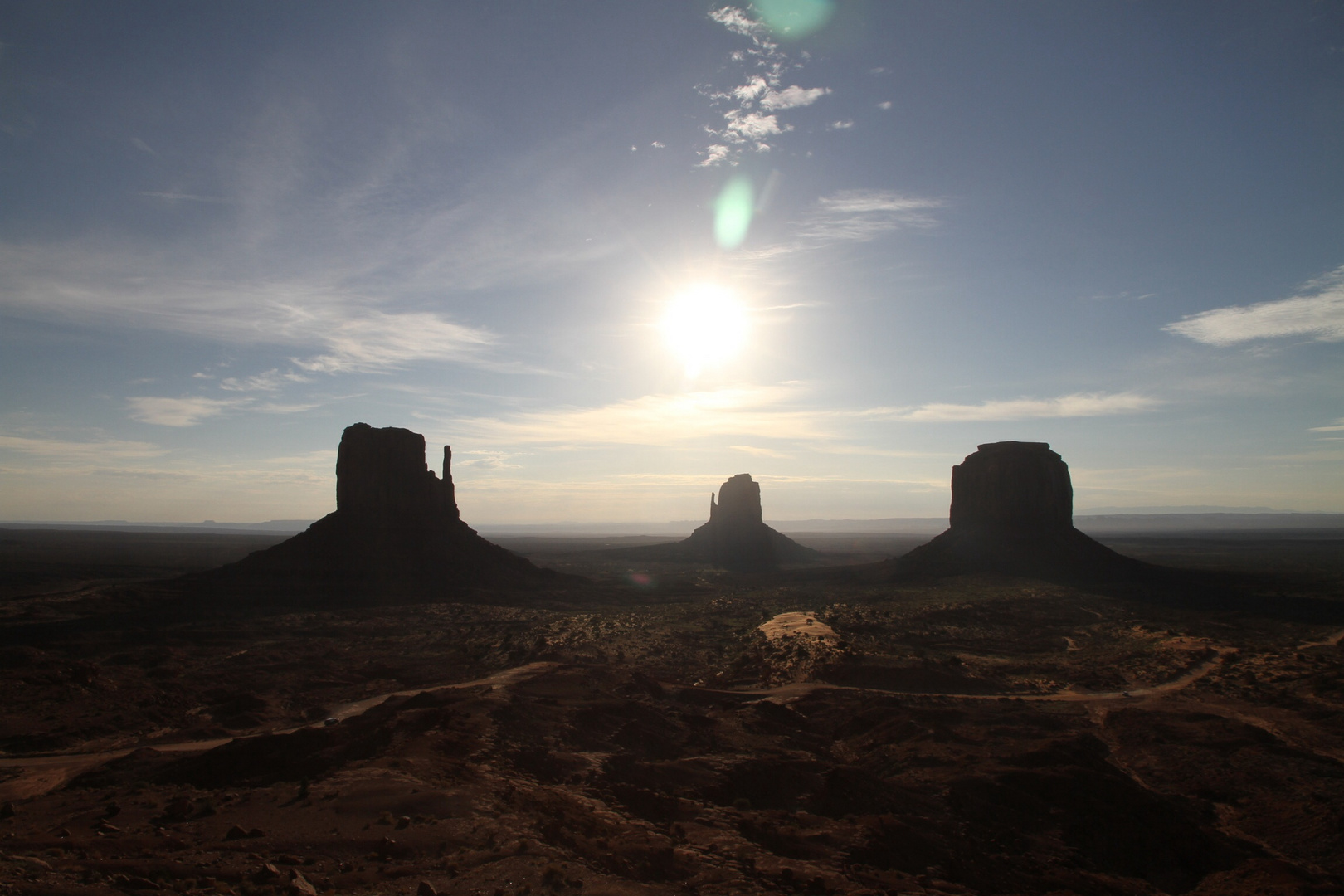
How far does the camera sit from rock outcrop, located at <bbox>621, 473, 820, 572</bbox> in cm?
11594

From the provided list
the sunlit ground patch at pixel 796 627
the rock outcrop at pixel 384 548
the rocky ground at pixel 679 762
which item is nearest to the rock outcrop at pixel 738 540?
the rock outcrop at pixel 384 548

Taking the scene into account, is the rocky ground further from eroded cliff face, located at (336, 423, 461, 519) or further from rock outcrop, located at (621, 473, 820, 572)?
rock outcrop, located at (621, 473, 820, 572)

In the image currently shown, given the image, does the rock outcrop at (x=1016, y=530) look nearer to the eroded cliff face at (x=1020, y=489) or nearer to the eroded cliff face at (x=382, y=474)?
the eroded cliff face at (x=1020, y=489)

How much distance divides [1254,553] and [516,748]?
509 ft

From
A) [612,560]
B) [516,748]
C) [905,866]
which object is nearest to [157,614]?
[516,748]

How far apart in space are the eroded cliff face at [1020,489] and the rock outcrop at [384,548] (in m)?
48.7

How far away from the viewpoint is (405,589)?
61.6m

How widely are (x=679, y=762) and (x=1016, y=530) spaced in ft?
220

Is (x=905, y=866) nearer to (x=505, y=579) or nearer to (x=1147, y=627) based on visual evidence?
(x=1147, y=627)

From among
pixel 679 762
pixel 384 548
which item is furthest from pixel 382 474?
pixel 679 762

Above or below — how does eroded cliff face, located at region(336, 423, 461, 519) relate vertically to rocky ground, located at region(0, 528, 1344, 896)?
above

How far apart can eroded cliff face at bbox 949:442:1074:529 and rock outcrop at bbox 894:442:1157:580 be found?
86mm

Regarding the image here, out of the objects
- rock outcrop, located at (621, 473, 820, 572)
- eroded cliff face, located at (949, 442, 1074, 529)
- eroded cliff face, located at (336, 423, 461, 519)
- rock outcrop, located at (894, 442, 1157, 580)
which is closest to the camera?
eroded cliff face, located at (336, 423, 461, 519)

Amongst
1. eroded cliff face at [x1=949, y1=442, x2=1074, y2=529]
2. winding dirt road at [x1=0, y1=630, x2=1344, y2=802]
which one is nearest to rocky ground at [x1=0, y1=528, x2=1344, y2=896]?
winding dirt road at [x1=0, y1=630, x2=1344, y2=802]
